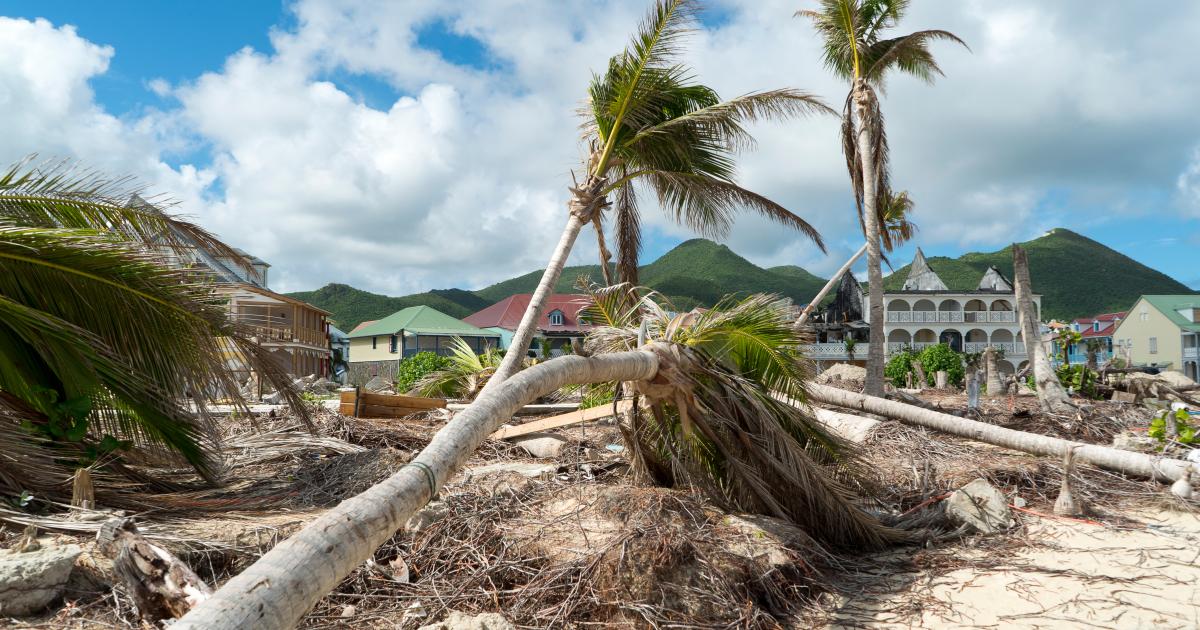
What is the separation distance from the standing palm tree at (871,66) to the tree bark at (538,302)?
6.31 metres

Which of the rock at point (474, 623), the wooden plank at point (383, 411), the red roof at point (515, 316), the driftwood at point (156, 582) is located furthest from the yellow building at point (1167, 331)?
the driftwood at point (156, 582)

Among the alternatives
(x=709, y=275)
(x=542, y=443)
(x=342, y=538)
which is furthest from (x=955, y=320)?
(x=709, y=275)

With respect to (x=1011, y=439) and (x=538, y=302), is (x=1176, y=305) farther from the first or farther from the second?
(x=538, y=302)

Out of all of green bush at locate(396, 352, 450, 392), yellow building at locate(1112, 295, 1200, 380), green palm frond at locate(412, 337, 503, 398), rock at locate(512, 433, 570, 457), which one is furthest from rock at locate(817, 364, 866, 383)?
yellow building at locate(1112, 295, 1200, 380)

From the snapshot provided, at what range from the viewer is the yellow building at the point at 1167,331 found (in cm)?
5409

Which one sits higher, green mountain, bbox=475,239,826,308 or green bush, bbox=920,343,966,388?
green mountain, bbox=475,239,826,308

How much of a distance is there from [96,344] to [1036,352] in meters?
13.1

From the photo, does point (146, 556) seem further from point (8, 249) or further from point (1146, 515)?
point (1146, 515)

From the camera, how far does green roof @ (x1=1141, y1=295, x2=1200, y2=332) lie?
54156mm

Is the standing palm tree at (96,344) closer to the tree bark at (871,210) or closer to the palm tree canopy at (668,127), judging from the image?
the palm tree canopy at (668,127)

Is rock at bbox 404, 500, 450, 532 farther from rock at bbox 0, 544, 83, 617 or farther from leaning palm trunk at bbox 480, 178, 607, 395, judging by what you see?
leaning palm trunk at bbox 480, 178, 607, 395

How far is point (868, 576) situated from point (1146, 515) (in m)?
3.29

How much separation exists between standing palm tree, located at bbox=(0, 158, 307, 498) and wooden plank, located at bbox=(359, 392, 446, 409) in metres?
3.85

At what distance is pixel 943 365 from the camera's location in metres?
23.9
